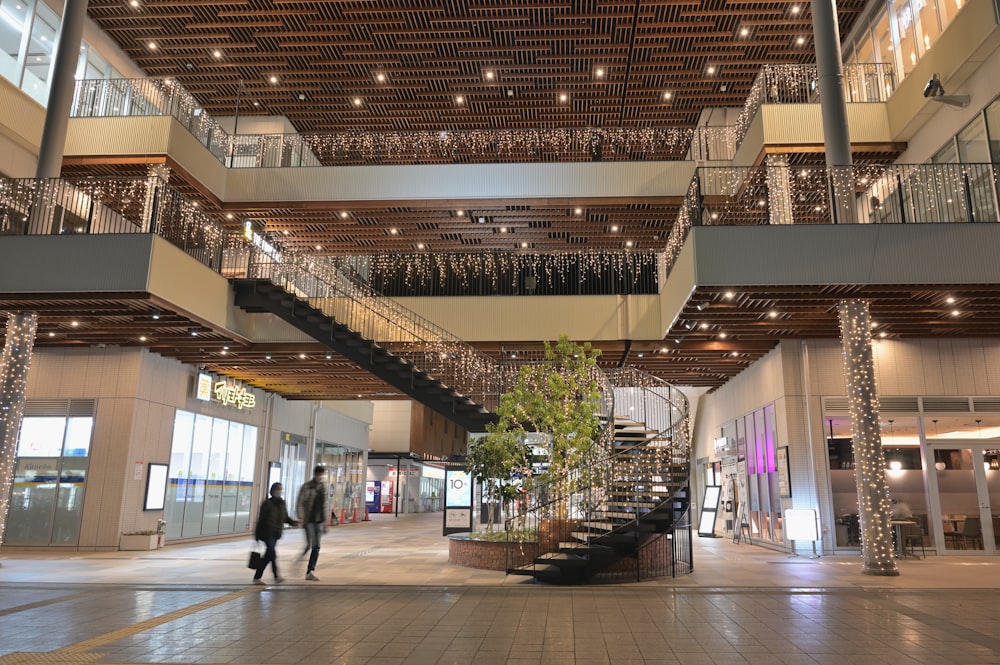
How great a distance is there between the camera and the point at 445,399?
14227mm

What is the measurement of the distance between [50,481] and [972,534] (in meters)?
19.8

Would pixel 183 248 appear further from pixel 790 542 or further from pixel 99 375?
pixel 790 542

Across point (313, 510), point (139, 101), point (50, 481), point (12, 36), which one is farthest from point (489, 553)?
point (12, 36)

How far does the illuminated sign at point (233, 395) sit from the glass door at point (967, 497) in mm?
17385

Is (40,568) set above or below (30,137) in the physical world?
below

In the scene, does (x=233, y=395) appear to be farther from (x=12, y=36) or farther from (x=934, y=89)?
(x=934, y=89)

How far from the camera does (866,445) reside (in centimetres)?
1081

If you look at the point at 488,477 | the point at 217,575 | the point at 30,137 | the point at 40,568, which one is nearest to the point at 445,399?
the point at 488,477

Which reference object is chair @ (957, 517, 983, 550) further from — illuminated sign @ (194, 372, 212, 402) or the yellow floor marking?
illuminated sign @ (194, 372, 212, 402)

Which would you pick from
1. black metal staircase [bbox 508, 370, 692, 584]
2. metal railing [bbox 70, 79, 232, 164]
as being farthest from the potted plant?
metal railing [bbox 70, 79, 232, 164]

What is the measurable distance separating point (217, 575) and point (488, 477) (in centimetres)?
462

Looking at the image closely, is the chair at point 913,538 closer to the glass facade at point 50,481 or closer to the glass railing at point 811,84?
the glass railing at point 811,84

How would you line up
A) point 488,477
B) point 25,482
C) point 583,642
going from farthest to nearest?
point 25,482 → point 488,477 → point 583,642

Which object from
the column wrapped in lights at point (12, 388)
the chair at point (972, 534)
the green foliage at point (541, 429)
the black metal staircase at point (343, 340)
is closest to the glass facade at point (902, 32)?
the green foliage at point (541, 429)
